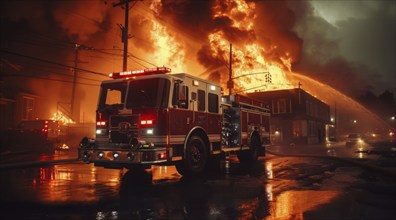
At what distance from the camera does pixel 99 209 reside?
6109mm

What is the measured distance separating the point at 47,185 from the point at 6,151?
14213 millimetres

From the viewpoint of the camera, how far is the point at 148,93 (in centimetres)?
931

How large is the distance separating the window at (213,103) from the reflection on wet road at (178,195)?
2.12 m

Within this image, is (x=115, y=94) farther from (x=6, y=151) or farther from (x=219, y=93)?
(x=6, y=151)

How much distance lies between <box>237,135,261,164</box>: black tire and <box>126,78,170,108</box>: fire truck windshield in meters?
6.26

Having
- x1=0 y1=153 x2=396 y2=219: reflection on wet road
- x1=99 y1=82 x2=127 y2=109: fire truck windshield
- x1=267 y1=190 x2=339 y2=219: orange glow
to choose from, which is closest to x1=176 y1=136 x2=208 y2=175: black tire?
x1=0 y1=153 x2=396 y2=219: reflection on wet road

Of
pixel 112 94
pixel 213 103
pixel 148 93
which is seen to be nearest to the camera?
pixel 148 93

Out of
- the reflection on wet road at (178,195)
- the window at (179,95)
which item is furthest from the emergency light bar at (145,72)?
the reflection on wet road at (178,195)

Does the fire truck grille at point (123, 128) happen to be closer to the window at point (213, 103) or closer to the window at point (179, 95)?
the window at point (179, 95)

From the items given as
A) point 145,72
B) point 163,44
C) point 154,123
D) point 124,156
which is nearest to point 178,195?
point 124,156

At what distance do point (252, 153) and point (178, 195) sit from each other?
25.0 ft

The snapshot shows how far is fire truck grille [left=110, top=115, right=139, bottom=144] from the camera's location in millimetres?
9102

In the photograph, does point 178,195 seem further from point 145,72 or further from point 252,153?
point 252,153

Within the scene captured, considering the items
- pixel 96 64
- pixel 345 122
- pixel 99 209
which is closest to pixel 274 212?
pixel 99 209
